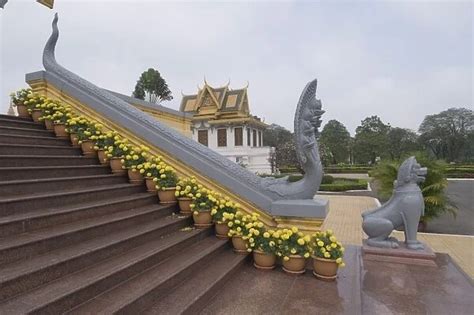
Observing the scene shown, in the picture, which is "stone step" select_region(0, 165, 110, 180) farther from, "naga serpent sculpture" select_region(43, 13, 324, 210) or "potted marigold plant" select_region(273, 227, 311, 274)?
"potted marigold plant" select_region(273, 227, 311, 274)

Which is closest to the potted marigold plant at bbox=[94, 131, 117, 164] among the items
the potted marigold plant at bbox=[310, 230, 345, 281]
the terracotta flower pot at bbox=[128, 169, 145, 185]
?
the terracotta flower pot at bbox=[128, 169, 145, 185]

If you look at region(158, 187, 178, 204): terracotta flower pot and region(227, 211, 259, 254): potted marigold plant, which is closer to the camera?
region(227, 211, 259, 254): potted marigold plant

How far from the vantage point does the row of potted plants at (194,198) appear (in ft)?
10.5

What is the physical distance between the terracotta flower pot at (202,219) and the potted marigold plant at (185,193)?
19 cm

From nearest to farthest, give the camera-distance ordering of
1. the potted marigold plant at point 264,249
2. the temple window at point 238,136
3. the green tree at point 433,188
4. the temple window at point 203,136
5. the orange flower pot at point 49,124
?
1. the potted marigold plant at point 264,249
2. the orange flower pot at point 49,124
3. the green tree at point 433,188
4. the temple window at point 238,136
5. the temple window at point 203,136

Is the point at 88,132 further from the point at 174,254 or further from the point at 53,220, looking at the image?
the point at 174,254

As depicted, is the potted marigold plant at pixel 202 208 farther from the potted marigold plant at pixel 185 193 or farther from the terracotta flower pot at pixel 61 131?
the terracotta flower pot at pixel 61 131

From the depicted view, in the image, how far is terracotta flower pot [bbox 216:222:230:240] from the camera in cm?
362

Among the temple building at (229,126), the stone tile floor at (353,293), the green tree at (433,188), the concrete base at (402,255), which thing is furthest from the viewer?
the temple building at (229,126)

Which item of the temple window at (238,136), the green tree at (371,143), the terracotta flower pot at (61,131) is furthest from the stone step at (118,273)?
the green tree at (371,143)

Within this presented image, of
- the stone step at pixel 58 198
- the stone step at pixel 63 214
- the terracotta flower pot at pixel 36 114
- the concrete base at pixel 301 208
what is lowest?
the concrete base at pixel 301 208

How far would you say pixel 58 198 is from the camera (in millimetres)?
2945

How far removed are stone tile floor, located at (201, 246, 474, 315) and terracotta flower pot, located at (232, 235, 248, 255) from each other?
0.60 feet

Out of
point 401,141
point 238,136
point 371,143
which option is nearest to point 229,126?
point 238,136
